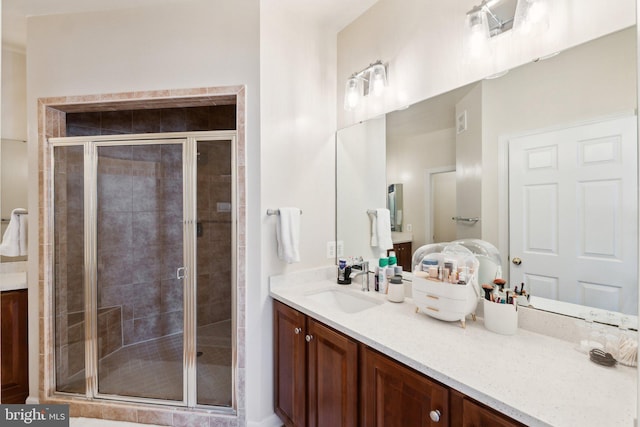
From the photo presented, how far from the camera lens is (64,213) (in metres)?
2.14

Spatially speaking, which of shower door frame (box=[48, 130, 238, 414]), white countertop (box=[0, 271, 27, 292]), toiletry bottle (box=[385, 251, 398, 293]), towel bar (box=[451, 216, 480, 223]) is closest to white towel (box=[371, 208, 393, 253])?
toiletry bottle (box=[385, 251, 398, 293])

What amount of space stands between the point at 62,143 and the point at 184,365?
68.8 inches

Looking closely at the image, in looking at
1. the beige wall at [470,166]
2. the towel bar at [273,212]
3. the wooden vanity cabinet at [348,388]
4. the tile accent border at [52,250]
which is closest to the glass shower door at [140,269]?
the tile accent border at [52,250]

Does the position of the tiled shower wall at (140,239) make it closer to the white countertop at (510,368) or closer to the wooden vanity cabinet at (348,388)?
the wooden vanity cabinet at (348,388)

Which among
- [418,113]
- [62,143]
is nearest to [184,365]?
[62,143]

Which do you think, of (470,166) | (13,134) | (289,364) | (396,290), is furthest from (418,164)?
(13,134)

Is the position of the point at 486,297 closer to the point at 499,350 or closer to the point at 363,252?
Result: the point at 499,350

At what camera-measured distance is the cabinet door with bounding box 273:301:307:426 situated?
165 centimetres

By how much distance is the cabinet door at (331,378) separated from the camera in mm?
1325

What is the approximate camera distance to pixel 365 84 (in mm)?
2068

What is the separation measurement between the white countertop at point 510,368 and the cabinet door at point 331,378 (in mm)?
83

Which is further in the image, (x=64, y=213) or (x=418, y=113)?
(x=64, y=213)

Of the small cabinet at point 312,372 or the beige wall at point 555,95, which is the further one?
the small cabinet at point 312,372

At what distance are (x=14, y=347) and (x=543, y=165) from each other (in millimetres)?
3338
